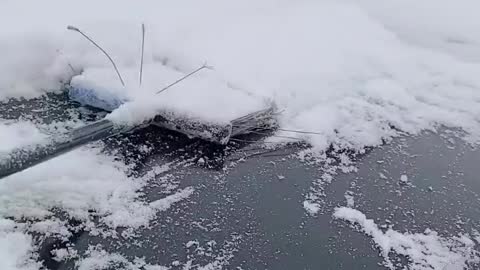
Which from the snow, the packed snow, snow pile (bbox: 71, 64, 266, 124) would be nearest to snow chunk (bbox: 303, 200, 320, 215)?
the packed snow

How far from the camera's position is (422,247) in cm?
210

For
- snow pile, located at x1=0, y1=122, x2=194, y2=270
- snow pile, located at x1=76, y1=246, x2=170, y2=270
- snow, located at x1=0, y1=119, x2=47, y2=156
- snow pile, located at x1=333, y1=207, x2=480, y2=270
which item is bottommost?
snow pile, located at x1=76, y1=246, x2=170, y2=270

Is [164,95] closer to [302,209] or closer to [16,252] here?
[302,209]

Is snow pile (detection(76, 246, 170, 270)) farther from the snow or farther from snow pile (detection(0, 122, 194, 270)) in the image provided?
Answer: the snow

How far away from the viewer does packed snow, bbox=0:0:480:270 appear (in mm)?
2078

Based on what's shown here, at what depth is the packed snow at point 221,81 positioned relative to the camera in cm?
208

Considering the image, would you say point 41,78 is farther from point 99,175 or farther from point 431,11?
point 431,11

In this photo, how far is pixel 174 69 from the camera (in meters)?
3.07

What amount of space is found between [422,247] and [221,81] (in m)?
1.53

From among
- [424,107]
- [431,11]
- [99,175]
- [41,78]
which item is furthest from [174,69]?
[431,11]

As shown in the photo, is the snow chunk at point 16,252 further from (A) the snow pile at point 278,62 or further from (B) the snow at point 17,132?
(A) the snow pile at point 278,62

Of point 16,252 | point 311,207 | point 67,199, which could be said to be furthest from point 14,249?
point 311,207

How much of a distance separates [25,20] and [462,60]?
3607 mm

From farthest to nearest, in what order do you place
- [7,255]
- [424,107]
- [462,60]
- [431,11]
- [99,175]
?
[431,11], [462,60], [424,107], [99,175], [7,255]
